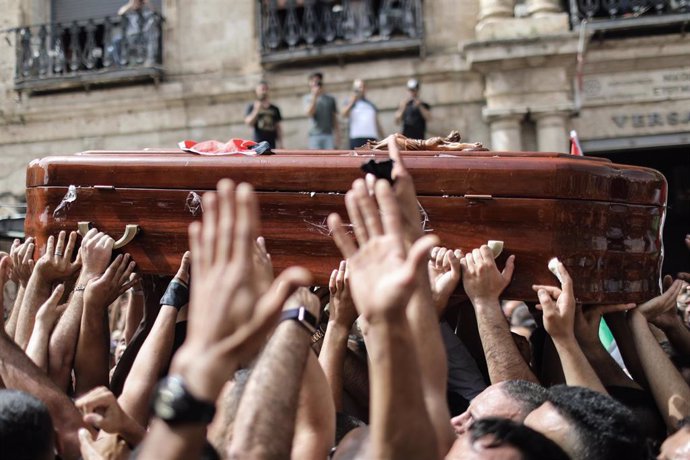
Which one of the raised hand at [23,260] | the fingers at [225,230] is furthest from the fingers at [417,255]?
the raised hand at [23,260]

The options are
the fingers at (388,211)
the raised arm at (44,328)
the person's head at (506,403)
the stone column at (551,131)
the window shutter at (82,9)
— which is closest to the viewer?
the fingers at (388,211)

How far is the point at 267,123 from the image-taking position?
28.8ft

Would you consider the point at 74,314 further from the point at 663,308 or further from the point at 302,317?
the point at 663,308

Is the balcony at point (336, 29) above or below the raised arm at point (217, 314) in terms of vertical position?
above

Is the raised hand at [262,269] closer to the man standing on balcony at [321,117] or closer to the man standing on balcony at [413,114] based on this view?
the man standing on balcony at [413,114]

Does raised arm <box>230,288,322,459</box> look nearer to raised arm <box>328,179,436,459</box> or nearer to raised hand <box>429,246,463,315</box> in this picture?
raised arm <box>328,179,436,459</box>

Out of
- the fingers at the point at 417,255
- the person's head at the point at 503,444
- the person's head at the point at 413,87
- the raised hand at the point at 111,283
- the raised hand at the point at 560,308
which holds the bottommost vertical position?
the person's head at the point at 503,444

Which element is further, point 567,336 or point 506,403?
point 567,336

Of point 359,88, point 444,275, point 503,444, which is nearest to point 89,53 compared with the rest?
point 359,88

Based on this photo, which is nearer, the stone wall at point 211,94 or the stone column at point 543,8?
the stone column at point 543,8

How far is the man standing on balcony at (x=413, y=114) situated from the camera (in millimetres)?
8688

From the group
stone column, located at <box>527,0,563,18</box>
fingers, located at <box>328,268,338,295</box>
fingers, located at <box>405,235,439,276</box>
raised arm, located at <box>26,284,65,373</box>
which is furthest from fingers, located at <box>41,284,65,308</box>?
stone column, located at <box>527,0,563,18</box>

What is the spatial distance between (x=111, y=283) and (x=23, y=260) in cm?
53

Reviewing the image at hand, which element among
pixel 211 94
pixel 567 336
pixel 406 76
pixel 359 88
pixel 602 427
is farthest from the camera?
pixel 211 94
